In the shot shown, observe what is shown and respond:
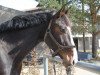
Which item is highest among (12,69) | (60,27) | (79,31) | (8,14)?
(79,31)

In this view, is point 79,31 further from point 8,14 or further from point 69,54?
point 69,54

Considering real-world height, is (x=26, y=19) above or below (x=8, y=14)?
below

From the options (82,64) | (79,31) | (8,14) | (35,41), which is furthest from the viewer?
(79,31)

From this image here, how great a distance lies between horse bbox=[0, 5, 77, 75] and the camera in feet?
12.2

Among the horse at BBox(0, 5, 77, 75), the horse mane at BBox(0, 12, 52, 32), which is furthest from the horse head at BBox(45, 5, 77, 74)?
the horse mane at BBox(0, 12, 52, 32)

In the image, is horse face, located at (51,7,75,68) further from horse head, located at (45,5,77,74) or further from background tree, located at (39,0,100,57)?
background tree, located at (39,0,100,57)

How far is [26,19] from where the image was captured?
3.88 metres

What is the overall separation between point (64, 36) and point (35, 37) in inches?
15.2

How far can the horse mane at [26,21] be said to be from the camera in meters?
3.80

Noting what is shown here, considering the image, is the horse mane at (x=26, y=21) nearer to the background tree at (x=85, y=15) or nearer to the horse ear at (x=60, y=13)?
the horse ear at (x=60, y=13)

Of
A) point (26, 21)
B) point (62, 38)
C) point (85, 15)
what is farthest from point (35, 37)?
point (85, 15)

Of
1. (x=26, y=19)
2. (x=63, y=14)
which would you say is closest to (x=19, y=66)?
(x=26, y=19)

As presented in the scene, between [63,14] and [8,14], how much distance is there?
106 inches

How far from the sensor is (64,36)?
147 inches
